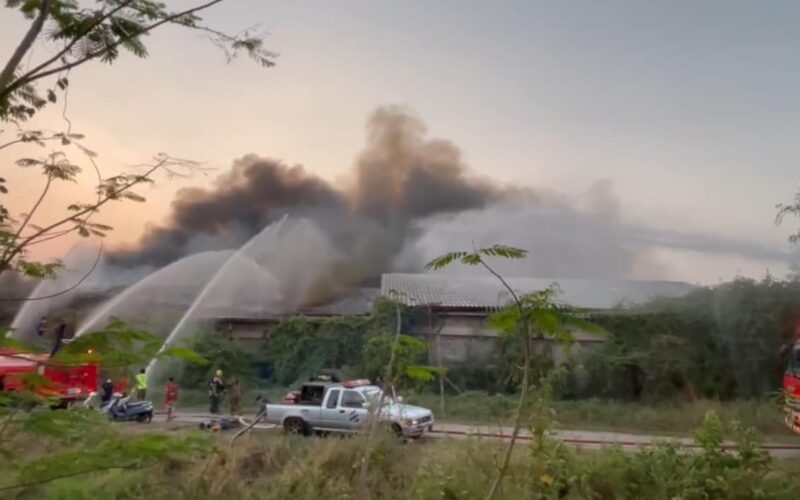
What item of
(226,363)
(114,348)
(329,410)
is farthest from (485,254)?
(226,363)

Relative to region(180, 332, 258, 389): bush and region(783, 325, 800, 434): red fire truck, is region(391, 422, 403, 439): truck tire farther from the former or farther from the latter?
region(180, 332, 258, 389): bush

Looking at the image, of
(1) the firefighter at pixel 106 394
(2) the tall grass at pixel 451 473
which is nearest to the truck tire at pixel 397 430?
(2) the tall grass at pixel 451 473

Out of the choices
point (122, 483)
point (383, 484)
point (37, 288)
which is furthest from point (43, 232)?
point (383, 484)

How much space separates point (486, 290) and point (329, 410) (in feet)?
39.6

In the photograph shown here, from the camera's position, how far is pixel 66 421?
370 cm

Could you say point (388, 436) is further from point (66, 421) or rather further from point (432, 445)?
point (66, 421)

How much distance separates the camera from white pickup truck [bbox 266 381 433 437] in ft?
43.5

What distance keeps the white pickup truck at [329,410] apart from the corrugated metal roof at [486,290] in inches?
283

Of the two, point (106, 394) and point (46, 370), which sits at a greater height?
point (46, 370)

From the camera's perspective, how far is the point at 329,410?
45.4 feet

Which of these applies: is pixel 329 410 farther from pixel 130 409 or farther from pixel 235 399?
pixel 130 409

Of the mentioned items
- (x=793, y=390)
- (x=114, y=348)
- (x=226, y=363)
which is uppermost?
(x=114, y=348)

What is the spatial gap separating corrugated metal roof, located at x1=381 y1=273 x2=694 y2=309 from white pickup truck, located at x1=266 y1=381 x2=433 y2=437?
283 inches

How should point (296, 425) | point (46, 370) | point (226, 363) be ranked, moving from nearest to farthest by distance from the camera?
point (46, 370)
point (296, 425)
point (226, 363)
